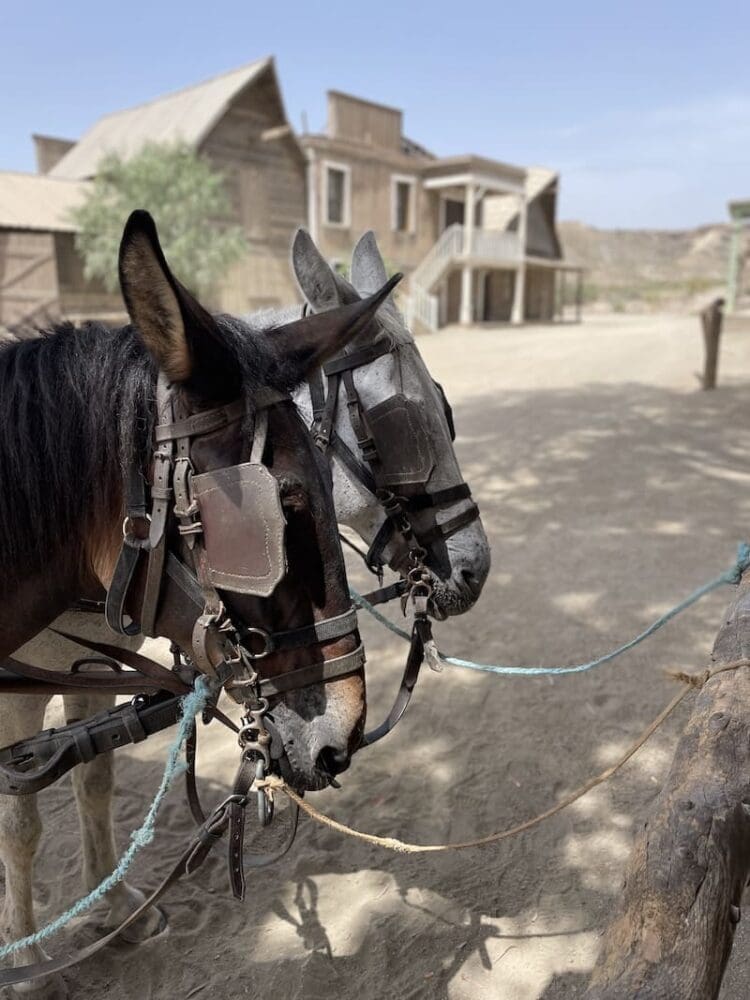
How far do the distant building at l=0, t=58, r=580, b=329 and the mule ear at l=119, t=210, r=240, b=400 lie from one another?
59.6ft

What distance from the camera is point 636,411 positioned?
11.4 meters

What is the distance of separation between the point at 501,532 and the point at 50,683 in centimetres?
524

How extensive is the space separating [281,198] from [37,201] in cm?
703

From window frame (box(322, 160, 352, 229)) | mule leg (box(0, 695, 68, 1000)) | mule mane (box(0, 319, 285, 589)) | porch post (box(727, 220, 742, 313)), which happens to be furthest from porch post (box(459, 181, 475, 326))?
mule mane (box(0, 319, 285, 589))

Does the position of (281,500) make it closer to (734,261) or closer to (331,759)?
(331,759)

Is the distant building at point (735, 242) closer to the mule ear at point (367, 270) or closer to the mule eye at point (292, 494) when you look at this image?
the mule ear at point (367, 270)

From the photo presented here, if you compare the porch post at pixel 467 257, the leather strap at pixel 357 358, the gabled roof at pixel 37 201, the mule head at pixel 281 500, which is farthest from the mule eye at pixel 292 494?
the porch post at pixel 467 257

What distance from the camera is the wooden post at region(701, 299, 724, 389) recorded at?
12297 millimetres

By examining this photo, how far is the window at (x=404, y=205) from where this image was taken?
24.6m

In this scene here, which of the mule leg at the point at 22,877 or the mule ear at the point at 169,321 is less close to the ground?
the mule ear at the point at 169,321

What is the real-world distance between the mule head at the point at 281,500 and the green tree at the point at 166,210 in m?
17.9

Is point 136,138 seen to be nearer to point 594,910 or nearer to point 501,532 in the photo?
point 501,532

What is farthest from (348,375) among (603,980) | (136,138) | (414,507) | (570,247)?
(570,247)

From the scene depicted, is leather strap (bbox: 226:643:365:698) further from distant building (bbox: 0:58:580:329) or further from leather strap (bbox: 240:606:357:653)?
distant building (bbox: 0:58:580:329)
